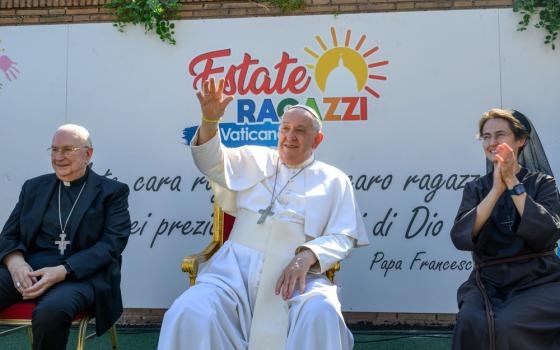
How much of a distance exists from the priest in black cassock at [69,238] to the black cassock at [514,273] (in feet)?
6.80

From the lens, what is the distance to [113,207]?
13.4ft

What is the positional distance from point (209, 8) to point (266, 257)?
8.59 ft

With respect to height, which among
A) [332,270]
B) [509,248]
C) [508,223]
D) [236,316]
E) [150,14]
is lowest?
[236,316]

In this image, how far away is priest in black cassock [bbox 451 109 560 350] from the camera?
10.8ft

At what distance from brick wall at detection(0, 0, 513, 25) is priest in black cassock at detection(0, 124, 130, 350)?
6.14 ft

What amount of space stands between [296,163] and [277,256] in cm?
67

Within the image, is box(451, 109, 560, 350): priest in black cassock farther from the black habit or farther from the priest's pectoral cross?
the black habit

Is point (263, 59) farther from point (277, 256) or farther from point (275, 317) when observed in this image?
point (275, 317)

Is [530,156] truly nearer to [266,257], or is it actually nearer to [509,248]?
[509,248]

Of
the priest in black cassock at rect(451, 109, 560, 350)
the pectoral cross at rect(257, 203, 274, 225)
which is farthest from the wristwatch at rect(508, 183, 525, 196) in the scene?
the pectoral cross at rect(257, 203, 274, 225)

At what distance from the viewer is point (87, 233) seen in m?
3.99

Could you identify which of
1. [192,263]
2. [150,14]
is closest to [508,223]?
[192,263]

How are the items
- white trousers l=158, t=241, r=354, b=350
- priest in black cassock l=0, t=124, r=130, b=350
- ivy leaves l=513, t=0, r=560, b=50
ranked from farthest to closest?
ivy leaves l=513, t=0, r=560, b=50
priest in black cassock l=0, t=124, r=130, b=350
white trousers l=158, t=241, r=354, b=350

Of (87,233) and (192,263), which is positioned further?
(87,233)
